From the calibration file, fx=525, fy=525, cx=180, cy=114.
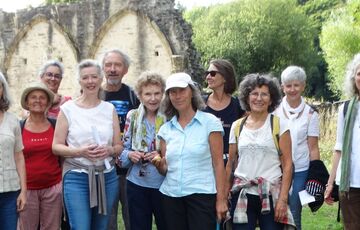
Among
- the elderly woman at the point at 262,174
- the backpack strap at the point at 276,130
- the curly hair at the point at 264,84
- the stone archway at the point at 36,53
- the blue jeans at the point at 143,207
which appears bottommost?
the blue jeans at the point at 143,207

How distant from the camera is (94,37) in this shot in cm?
1706

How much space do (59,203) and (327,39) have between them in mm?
30586

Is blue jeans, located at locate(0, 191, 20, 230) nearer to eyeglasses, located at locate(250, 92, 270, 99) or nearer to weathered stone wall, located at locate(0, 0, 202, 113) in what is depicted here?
eyeglasses, located at locate(250, 92, 270, 99)

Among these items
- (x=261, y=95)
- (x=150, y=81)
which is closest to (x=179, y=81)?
(x=150, y=81)

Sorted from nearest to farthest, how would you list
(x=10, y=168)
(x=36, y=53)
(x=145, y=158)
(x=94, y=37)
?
(x=10, y=168) < (x=145, y=158) < (x=94, y=37) < (x=36, y=53)

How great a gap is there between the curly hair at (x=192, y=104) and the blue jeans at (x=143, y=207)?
2.47 ft

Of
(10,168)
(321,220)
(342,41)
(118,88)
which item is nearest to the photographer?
(10,168)

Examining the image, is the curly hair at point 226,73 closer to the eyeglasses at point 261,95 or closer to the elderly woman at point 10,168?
the eyeglasses at point 261,95

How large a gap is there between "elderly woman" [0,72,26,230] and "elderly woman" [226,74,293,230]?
71.3 inches

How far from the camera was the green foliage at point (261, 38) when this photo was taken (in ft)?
127

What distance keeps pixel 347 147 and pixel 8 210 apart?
2.88 metres

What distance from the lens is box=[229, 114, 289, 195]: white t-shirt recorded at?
4277mm

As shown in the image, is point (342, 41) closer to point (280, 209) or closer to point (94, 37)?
point (94, 37)

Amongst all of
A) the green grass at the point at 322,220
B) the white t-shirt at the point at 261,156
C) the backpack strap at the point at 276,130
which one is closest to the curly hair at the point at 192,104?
the white t-shirt at the point at 261,156
